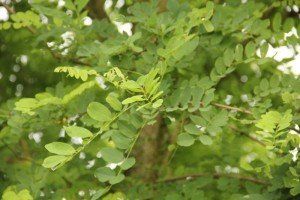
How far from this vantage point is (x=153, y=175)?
212cm

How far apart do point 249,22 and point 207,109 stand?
1.55ft

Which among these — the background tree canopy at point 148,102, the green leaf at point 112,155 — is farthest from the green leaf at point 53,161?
the green leaf at point 112,155

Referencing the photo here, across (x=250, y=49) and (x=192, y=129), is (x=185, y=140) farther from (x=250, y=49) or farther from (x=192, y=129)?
(x=250, y=49)

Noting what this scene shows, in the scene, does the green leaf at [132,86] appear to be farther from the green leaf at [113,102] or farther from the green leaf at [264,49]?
the green leaf at [264,49]

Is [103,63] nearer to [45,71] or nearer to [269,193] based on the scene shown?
[269,193]

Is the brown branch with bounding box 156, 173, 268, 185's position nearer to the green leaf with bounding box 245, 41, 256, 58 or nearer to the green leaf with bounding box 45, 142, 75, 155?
the green leaf with bounding box 245, 41, 256, 58

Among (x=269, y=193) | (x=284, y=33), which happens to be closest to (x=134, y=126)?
(x=269, y=193)

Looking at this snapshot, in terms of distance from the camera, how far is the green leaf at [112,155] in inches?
44.9

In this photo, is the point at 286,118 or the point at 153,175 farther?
the point at 153,175

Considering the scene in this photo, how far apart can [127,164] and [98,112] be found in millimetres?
135

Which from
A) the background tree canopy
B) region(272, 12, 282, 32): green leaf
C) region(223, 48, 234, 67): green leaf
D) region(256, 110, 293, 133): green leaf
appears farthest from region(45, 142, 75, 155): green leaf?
region(272, 12, 282, 32): green leaf

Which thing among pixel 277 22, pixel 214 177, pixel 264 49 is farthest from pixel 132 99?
pixel 214 177

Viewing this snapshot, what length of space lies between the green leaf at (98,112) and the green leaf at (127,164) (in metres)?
0.11

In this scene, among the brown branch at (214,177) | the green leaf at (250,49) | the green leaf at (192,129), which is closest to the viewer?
the green leaf at (192,129)
